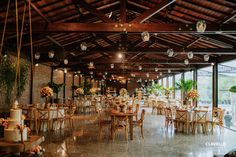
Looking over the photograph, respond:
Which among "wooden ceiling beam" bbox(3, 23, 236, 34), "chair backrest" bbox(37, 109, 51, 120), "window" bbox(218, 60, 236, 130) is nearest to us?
"wooden ceiling beam" bbox(3, 23, 236, 34)

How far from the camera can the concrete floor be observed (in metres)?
6.18

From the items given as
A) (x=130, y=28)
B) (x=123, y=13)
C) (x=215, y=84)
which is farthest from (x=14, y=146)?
(x=215, y=84)

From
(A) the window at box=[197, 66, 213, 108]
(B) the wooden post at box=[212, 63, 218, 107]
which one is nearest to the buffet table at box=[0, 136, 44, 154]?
(B) the wooden post at box=[212, 63, 218, 107]

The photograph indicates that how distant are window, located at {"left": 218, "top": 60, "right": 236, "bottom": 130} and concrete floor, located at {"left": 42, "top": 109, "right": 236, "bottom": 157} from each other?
332cm

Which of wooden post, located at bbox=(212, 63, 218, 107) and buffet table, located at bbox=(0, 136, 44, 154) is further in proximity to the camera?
wooden post, located at bbox=(212, 63, 218, 107)

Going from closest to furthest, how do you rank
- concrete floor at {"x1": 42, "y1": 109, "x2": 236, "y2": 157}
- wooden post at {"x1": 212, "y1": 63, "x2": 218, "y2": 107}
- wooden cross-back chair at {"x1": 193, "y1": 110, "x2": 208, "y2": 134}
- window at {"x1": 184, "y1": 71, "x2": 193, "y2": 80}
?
1. concrete floor at {"x1": 42, "y1": 109, "x2": 236, "y2": 157}
2. wooden cross-back chair at {"x1": 193, "y1": 110, "x2": 208, "y2": 134}
3. wooden post at {"x1": 212, "y1": 63, "x2": 218, "y2": 107}
4. window at {"x1": 184, "y1": 71, "x2": 193, "y2": 80}

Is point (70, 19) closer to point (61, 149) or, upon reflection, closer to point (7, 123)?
point (61, 149)

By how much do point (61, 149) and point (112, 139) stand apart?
1.90 m

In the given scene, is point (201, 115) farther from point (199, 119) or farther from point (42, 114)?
point (42, 114)

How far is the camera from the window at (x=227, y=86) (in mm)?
12086

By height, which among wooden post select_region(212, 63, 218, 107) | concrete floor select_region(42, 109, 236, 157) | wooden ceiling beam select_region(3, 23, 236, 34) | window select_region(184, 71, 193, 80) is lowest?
concrete floor select_region(42, 109, 236, 157)

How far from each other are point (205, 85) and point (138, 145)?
1008 centimetres

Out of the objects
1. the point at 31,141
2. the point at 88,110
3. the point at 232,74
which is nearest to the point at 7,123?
the point at 31,141

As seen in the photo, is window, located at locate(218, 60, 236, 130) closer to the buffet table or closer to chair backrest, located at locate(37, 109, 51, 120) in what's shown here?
chair backrest, located at locate(37, 109, 51, 120)
